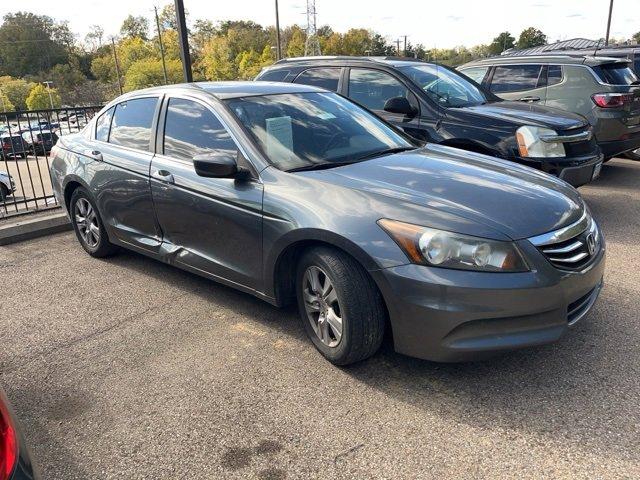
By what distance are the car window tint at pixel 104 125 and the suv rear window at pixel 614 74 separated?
6670 mm

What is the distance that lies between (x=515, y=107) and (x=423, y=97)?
1.17 m

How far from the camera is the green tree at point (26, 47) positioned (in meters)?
111

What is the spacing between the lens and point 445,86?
6289mm

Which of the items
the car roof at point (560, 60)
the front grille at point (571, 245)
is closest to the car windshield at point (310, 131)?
the front grille at point (571, 245)

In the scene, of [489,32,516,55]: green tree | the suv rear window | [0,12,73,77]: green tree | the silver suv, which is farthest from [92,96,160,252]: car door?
[0,12,73,77]: green tree

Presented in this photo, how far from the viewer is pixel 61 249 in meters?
5.62

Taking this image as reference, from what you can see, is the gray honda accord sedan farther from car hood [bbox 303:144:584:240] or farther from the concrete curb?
the concrete curb

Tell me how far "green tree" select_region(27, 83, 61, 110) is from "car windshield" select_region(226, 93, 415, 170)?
90528 millimetres

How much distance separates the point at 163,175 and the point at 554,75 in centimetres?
665

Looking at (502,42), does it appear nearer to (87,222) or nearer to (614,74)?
(614,74)

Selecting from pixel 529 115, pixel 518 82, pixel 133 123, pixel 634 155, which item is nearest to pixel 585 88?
pixel 518 82

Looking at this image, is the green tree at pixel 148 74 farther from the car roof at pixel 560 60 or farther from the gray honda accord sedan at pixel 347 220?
the gray honda accord sedan at pixel 347 220

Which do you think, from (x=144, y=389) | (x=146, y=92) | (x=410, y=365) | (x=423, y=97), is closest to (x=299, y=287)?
(x=410, y=365)

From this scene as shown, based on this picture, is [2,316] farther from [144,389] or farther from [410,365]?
[410,365]
